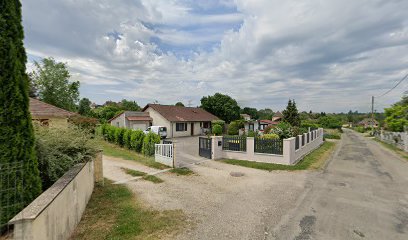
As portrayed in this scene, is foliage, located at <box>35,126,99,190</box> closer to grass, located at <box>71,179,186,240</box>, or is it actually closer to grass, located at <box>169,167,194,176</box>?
grass, located at <box>71,179,186,240</box>

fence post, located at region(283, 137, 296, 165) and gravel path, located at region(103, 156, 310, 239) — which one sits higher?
fence post, located at region(283, 137, 296, 165)

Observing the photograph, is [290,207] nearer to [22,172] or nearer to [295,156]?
[22,172]

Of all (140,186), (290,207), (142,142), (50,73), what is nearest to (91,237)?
(140,186)

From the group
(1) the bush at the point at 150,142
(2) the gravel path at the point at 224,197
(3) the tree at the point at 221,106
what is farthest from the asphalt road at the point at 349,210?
(3) the tree at the point at 221,106

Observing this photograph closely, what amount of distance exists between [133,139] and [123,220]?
11.7m

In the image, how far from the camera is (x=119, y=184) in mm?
8133

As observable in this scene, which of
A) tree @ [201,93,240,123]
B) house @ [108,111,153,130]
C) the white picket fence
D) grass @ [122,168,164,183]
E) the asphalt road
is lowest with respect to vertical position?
the asphalt road

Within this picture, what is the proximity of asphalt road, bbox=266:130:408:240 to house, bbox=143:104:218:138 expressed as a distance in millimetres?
21808

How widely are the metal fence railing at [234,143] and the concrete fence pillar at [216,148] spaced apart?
1.26 ft

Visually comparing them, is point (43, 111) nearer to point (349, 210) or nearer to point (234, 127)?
point (349, 210)

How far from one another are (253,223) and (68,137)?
566 centimetres

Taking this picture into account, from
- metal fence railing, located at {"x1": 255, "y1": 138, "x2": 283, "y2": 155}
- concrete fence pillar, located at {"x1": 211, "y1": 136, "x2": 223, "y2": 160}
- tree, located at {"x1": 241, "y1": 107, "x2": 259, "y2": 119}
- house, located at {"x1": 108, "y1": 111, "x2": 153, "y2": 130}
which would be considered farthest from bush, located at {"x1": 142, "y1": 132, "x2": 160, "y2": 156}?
tree, located at {"x1": 241, "y1": 107, "x2": 259, "y2": 119}

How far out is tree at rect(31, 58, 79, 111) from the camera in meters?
31.8

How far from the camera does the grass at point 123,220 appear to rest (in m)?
Result: 4.54
